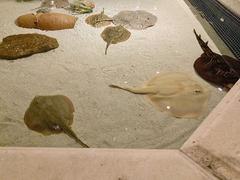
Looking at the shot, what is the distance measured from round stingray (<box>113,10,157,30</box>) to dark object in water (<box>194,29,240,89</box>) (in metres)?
1.25

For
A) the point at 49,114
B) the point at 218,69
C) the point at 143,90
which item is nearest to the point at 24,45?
the point at 49,114

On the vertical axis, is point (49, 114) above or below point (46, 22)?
above

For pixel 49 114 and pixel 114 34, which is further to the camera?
pixel 114 34

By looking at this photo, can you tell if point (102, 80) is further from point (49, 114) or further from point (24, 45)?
point (24, 45)

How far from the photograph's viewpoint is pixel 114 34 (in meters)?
3.97

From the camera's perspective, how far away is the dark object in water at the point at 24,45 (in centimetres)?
345

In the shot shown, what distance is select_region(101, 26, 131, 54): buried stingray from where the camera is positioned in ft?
12.8

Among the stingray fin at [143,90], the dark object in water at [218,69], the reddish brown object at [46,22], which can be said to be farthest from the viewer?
the reddish brown object at [46,22]

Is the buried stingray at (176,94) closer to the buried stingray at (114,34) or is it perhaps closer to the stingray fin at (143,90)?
the stingray fin at (143,90)

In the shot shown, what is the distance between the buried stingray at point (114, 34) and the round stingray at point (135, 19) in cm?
24

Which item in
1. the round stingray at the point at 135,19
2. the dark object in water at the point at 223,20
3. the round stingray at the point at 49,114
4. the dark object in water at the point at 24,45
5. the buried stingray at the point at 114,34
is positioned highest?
the dark object in water at the point at 223,20

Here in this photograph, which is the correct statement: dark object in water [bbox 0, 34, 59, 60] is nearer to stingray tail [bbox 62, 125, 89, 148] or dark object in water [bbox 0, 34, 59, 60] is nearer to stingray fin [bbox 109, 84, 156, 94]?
stingray fin [bbox 109, 84, 156, 94]

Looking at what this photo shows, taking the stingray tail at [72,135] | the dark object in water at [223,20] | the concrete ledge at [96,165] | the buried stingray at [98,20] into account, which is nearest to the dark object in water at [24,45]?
the buried stingray at [98,20]

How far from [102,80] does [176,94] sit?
881 millimetres
